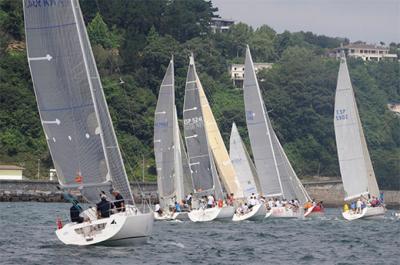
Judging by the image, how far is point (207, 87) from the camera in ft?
360

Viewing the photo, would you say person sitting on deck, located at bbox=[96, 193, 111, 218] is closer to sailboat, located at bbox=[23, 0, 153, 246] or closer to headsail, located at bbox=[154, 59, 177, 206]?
sailboat, located at bbox=[23, 0, 153, 246]

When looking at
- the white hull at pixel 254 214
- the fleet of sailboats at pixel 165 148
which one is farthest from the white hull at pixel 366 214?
the white hull at pixel 254 214

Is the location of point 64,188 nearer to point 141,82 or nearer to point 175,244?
point 175,244

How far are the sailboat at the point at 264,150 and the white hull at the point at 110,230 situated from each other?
22.9 m

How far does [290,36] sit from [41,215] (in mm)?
117955

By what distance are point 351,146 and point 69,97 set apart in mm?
23854

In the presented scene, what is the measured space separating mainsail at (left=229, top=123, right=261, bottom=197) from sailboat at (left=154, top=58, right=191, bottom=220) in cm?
490

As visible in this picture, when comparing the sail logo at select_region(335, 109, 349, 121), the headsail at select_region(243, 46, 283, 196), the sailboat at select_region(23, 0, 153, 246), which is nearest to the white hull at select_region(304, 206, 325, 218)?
the headsail at select_region(243, 46, 283, 196)

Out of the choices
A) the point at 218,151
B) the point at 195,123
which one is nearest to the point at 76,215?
the point at 195,123

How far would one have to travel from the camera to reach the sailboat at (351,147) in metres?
54.2

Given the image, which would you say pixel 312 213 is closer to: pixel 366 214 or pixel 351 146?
pixel 351 146

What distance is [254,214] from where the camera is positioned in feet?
165

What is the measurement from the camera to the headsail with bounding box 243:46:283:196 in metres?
55.0

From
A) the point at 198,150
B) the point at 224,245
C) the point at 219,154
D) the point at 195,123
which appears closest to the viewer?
the point at 224,245
